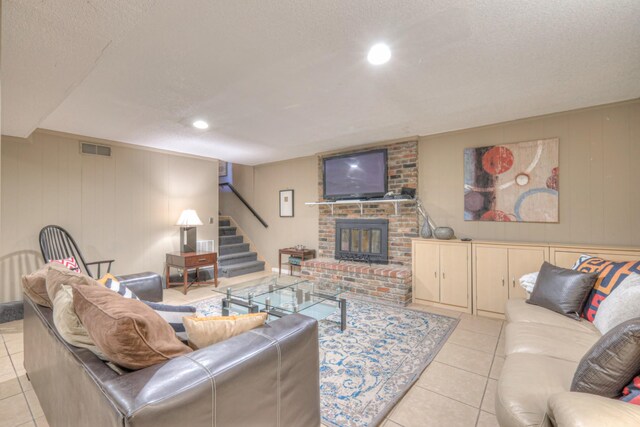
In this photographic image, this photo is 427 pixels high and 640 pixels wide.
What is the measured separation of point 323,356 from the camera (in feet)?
7.79

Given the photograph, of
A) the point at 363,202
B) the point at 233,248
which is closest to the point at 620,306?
the point at 363,202

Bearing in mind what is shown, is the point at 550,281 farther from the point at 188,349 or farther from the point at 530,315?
the point at 188,349

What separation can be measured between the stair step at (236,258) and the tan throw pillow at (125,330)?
4479 mm

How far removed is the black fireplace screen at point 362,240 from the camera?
4.37m

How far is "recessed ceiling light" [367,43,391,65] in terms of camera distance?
1.90 m

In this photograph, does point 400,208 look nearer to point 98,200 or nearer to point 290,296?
point 290,296

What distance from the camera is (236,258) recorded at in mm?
5812

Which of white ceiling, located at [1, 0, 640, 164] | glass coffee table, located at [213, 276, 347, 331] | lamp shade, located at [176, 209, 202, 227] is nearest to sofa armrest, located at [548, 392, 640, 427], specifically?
white ceiling, located at [1, 0, 640, 164]

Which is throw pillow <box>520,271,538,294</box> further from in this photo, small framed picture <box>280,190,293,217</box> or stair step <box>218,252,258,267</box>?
stair step <box>218,252,258,267</box>

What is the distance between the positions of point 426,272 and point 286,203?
3069mm

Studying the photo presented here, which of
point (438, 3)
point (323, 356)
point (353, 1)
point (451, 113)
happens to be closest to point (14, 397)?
point (323, 356)

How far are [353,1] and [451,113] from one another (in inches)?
84.3

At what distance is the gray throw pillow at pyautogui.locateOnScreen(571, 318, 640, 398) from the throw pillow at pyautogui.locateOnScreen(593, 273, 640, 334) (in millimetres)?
741

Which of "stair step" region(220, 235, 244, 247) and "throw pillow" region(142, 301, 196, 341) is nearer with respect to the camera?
"throw pillow" region(142, 301, 196, 341)
